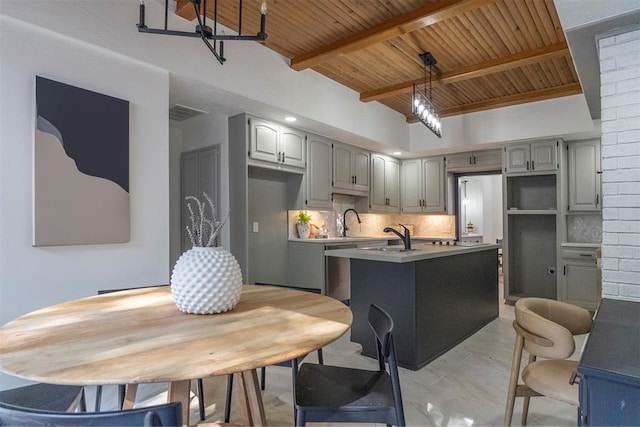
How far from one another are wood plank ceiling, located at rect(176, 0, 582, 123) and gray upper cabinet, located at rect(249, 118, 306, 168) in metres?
0.72

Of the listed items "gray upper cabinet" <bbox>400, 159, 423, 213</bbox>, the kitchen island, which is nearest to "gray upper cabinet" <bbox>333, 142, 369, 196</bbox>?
"gray upper cabinet" <bbox>400, 159, 423, 213</bbox>

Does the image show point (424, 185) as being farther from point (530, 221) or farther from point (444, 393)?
point (444, 393)

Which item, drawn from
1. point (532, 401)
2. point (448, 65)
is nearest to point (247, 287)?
point (532, 401)

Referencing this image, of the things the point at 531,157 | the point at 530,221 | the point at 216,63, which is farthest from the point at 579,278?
the point at 216,63

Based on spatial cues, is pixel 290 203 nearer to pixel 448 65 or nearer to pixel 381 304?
pixel 381 304

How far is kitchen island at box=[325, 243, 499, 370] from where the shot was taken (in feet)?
9.27

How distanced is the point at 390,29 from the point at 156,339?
9.27 ft

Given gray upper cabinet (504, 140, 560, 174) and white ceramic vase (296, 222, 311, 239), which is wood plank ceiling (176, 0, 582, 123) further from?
white ceramic vase (296, 222, 311, 239)

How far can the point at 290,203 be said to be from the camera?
4.57 m

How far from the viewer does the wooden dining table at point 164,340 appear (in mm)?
892

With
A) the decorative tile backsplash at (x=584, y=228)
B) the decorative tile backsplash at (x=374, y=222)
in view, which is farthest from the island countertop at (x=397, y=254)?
the decorative tile backsplash at (x=584, y=228)

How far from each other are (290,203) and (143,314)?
10.5 ft

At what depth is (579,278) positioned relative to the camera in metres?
4.57

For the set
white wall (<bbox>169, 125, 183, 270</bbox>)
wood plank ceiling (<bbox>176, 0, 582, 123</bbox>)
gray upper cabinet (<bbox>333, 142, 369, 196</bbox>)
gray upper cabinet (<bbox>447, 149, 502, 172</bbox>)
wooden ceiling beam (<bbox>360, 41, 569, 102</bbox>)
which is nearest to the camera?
wood plank ceiling (<bbox>176, 0, 582, 123</bbox>)
